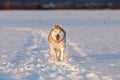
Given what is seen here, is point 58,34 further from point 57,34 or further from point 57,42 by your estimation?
point 57,42

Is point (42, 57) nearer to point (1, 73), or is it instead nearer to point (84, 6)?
point (1, 73)

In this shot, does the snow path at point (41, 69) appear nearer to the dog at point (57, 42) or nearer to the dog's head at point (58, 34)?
the dog at point (57, 42)

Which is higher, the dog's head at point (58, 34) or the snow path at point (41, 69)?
the dog's head at point (58, 34)

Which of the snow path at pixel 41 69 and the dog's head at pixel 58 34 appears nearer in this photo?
the snow path at pixel 41 69

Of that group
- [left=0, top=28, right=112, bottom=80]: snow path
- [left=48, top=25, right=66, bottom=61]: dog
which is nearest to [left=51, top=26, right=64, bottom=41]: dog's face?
[left=48, top=25, right=66, bottom=61]: dog

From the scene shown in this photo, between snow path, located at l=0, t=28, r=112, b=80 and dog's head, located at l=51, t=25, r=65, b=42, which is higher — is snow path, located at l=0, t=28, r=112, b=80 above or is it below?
below

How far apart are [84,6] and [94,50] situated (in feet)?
97.8

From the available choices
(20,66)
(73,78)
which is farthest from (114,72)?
(20,66)

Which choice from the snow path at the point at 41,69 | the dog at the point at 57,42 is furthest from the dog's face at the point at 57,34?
the snow path at the point at 41,69

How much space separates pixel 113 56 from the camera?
33.1ft

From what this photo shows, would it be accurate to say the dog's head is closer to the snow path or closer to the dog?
the dog

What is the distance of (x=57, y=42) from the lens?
29.5 ft

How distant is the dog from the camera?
8.91 metres

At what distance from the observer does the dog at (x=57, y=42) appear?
8914 millimetres
